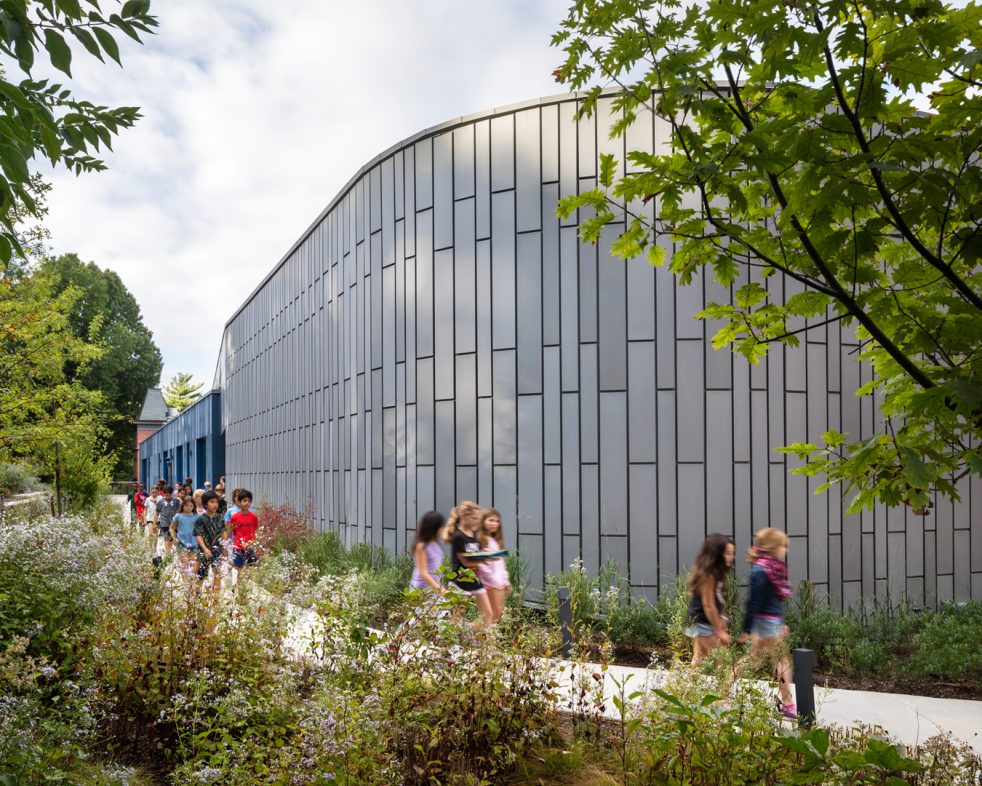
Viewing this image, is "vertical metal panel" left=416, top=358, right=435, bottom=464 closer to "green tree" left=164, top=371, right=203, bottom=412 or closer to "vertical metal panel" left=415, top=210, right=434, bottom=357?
"vertical metal panel" left=415, top=210, right=434, bottom=357

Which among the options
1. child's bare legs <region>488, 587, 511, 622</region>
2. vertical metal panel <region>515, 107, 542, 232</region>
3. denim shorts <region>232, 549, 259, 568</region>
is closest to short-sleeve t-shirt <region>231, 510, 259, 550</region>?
denim shorts <region>232, 549, 259, 568</region>

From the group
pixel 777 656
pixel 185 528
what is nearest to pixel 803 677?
pixel 777 656

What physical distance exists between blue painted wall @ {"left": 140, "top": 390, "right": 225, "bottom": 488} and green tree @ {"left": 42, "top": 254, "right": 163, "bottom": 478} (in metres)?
3.35

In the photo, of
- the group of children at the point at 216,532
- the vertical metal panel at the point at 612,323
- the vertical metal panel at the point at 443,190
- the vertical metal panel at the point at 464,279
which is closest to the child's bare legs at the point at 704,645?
the vertical metal panel at the point at 612,323

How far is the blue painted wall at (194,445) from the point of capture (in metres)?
39.2

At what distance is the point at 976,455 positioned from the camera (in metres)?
2.97

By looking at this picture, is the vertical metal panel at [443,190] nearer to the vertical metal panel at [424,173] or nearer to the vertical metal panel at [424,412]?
the vertical metal panel at [424,173]

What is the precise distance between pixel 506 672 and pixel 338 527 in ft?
39.4

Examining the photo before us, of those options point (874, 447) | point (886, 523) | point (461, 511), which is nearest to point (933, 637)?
point (886, 523)

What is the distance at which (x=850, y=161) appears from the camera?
2865 millimetres

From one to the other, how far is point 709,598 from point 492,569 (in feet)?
7.48

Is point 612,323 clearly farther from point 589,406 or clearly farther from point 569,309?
point 589,406

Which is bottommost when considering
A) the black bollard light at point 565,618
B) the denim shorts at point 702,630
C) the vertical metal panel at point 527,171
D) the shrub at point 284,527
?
the shrub at point 284,527

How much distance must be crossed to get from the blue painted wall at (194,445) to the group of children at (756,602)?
34269 millimetres
